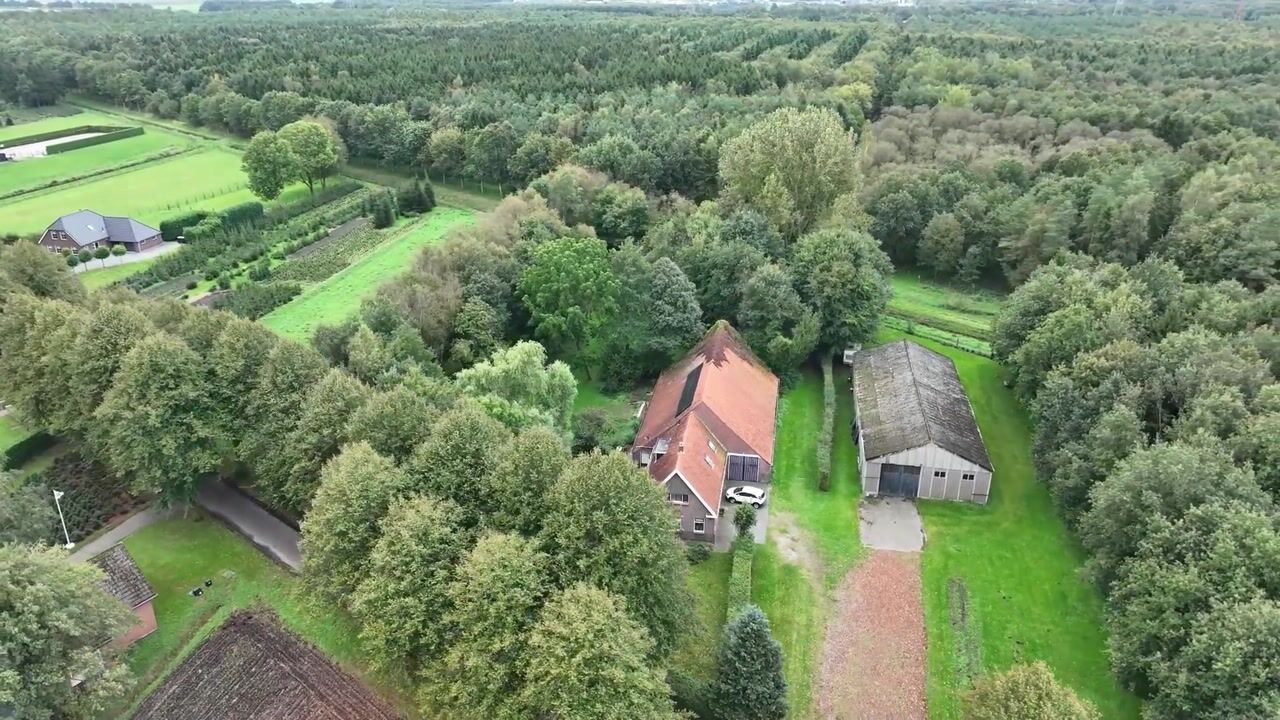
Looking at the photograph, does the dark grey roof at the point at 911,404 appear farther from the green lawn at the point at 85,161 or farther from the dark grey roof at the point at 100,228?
the green lawn at the point at 85,161

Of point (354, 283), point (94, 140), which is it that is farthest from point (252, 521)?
point (94, 140)

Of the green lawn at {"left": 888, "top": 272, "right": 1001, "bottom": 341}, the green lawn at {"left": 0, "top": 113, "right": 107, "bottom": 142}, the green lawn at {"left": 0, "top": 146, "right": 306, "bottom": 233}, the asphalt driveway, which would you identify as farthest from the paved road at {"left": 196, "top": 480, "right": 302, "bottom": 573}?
the green lawn at {"left": 0, "top": 113, "right": 107, "bottom": 142}

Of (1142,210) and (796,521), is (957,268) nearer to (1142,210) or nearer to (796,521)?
(1142,210)

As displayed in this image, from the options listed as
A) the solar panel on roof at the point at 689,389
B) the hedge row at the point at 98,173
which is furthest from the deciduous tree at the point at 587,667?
the hedge row at the point at 98,173

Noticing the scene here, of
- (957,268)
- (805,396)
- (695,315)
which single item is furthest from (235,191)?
(957,268)

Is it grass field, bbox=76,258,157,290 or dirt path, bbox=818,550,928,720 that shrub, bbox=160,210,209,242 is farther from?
dirt path, bbox=818,550,928,720

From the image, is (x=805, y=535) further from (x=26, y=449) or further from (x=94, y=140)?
(x=94, y=140)
